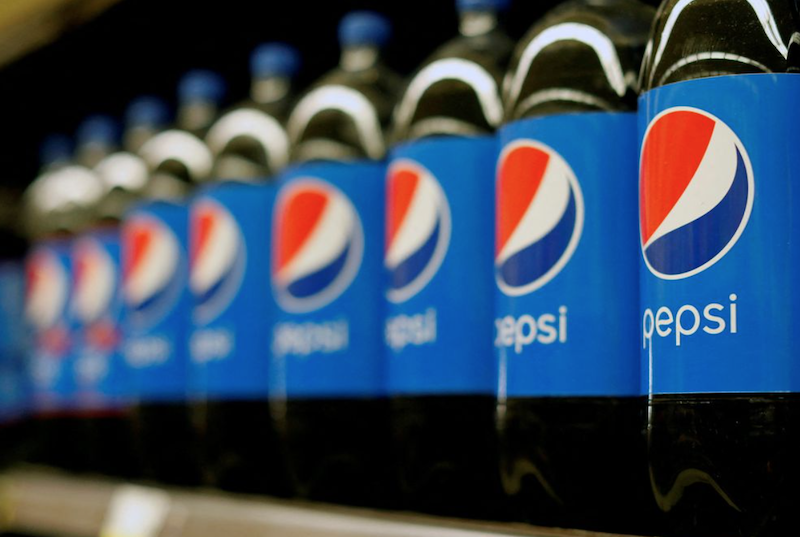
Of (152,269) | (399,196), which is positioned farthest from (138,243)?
(399,196)

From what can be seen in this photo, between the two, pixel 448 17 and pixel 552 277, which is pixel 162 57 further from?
pixel 552 277

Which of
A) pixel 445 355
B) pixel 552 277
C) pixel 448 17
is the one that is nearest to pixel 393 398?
pixel 445 355

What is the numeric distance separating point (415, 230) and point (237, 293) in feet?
1.23

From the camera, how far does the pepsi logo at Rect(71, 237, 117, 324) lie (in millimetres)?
1791

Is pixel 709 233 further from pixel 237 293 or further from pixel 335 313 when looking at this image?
pixel 237 293

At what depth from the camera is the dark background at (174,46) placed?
1.60 metres

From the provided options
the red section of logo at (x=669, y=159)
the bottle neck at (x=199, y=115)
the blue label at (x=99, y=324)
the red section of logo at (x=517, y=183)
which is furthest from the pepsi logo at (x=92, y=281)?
the red section of logo at (x=669, y=159)

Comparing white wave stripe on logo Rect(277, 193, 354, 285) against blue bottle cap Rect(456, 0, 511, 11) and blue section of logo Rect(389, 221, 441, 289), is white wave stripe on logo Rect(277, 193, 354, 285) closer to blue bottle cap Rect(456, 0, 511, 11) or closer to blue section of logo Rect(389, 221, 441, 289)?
blue section of logo Rect(389, 221, 441, 289)

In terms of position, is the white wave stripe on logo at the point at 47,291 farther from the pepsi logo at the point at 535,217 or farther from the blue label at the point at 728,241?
the blue label at the point at 728,241

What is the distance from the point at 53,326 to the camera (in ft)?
6.39

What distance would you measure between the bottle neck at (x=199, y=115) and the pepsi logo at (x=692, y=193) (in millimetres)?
961

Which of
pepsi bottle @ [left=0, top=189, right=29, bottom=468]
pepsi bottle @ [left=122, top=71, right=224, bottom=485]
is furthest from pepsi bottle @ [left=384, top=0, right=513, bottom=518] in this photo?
pepsi bottle @ [left=0, top=189, right=29, bottom=468]

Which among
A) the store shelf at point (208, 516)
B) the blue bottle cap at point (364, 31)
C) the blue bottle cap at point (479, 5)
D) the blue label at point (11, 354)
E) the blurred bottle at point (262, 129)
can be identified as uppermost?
the blue bottle cap at point (364, 31)

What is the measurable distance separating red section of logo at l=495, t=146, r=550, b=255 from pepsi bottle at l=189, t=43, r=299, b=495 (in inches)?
19.3
